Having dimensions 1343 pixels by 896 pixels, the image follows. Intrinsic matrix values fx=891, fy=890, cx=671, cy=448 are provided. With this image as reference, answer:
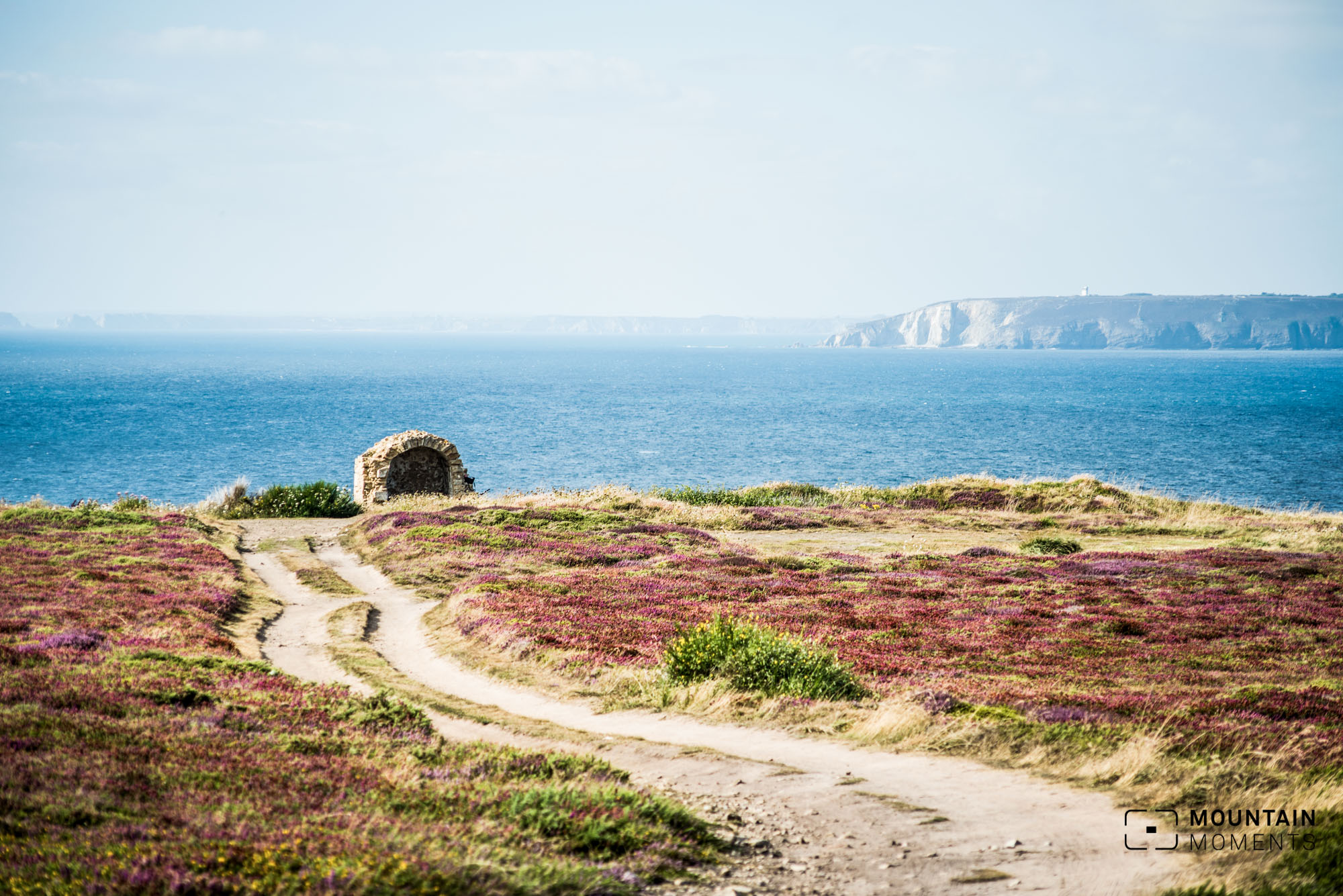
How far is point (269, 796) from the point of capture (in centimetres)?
812

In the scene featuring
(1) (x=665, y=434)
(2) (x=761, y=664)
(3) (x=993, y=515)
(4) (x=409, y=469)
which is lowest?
(1) (x=665, y=434)

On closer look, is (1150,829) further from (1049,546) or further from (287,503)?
(287,503)

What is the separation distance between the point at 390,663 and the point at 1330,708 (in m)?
16.1

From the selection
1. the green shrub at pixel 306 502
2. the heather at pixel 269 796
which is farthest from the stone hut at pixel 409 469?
the heather at pixel 269 796

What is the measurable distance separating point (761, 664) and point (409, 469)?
32.2 meters

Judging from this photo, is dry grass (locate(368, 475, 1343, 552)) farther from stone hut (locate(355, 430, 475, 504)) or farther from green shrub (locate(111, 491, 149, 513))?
green shrub (locate(111, 491, 149, 513))

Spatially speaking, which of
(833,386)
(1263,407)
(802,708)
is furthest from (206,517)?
(833,386)

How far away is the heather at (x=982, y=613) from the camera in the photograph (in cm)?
1334

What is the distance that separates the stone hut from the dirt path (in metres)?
28.2

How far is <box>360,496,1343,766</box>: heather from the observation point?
13.3 m

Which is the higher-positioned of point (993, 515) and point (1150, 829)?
point (1150, 829)

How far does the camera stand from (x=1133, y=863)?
842 cm

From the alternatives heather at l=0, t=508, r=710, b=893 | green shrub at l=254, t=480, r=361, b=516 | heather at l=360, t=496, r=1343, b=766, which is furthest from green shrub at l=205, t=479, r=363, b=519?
heather at l=0, t=508, r=710, b=893

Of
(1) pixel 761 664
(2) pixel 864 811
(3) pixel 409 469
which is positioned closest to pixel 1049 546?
(1) pixel 761 664
